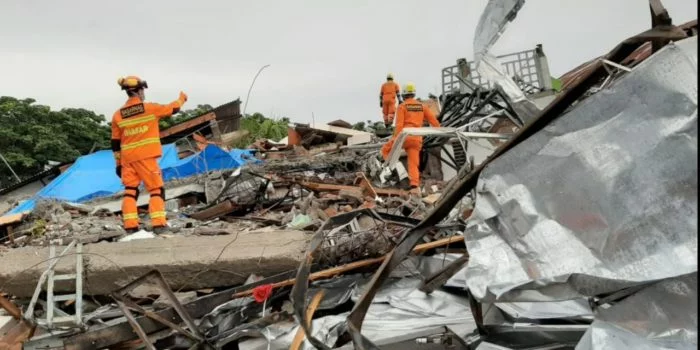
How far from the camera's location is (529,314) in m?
3.05

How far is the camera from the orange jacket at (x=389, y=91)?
517 inches

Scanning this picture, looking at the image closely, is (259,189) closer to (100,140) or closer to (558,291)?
(558,291)

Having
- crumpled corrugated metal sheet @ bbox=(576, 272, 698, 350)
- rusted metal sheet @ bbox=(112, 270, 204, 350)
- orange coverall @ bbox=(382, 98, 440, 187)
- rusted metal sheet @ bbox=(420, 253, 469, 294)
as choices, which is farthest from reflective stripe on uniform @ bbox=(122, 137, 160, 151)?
crumpled corrugated metal sheet @ bbox=(576, 272, 698, 350)

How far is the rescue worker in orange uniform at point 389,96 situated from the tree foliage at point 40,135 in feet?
33.9

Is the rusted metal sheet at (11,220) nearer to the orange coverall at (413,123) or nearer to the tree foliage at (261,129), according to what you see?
the orange coverall at (413,123)

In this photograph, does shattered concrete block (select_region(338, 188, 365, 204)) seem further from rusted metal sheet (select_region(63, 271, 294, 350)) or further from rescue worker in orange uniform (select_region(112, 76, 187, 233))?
rusted metal sheet (select_region(63, 271, 294, 350))

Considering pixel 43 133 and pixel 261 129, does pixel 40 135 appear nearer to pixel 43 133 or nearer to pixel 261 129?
pixel 43 133

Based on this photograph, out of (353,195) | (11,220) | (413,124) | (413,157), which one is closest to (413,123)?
(413,124)

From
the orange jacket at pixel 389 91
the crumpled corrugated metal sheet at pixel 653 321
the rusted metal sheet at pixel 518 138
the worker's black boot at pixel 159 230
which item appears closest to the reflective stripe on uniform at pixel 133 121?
the worker's black boot at pixel 159 230

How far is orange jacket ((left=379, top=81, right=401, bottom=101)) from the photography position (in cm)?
1313

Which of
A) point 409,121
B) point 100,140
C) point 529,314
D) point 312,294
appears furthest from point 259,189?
point 100,140

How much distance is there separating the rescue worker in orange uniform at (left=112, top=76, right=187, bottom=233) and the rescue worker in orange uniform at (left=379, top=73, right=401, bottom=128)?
26.0 ft

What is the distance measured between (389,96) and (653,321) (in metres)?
11.5

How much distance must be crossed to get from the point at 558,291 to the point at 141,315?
271 cm
